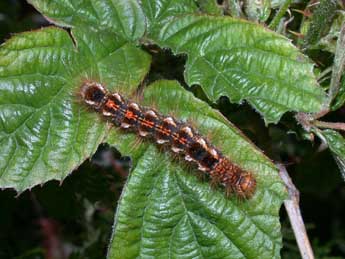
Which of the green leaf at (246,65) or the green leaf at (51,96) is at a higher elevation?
the green leaf at (246,65)

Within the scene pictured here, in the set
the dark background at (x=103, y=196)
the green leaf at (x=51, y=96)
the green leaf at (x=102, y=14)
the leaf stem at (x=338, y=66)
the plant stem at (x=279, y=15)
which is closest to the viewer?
the leaf stem at (x=338, y=66)

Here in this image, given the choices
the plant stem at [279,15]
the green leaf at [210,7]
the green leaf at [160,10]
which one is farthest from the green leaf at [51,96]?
the plant stem at [279,15]

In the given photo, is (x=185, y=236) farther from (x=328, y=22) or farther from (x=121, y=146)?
(x=328, y=22)

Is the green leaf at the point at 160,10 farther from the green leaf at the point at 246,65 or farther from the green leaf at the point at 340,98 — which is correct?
the green leaf at the point at 340,98

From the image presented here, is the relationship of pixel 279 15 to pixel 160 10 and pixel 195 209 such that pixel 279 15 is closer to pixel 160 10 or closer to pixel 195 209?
pixel 160 10

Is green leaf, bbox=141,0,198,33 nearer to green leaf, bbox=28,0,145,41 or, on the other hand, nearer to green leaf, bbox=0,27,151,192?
green leaf, bbox=28,0,145,41

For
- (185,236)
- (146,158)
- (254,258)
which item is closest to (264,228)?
(254,258)
